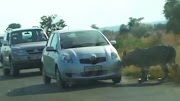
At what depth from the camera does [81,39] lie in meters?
14.5

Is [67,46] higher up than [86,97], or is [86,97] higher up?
[67,46]

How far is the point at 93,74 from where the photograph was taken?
13484mm

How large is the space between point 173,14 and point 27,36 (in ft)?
Result: 84.5

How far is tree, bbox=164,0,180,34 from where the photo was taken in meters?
43.4

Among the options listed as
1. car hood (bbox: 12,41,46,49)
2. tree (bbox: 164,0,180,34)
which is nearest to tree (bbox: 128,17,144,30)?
tree (bbox: 164,0,180,34)

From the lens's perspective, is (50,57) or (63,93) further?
(50,57)

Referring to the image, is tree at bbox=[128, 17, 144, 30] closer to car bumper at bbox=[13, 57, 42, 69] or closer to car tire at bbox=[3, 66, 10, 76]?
car tire at bbox=[3, 66, 10, 76]

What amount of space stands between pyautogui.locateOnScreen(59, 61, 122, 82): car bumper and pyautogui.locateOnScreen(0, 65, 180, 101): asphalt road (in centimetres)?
31

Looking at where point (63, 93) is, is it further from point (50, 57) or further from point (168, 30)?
point (168, 30)

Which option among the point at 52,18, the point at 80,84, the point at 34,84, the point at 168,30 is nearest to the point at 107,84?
the point at 80,84

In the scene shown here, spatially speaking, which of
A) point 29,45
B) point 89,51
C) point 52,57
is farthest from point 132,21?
point 89,51

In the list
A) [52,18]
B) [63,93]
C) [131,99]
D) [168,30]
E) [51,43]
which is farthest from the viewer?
[168,30]

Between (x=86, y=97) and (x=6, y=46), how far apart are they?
10357 millimetres

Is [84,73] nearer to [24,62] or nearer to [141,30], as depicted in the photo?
[24,62]
